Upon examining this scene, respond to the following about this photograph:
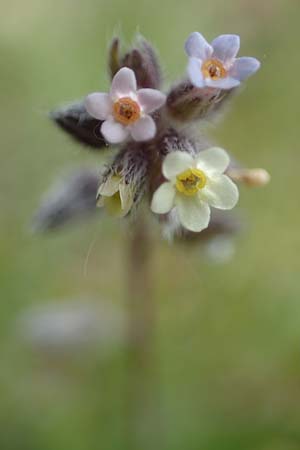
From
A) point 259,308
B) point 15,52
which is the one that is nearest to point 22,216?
point 15,52

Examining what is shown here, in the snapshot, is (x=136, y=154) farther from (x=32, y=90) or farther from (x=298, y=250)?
(x=32, y=90)

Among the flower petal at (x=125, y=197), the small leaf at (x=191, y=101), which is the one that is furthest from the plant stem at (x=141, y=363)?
the flower petal at (x=125, y=197)

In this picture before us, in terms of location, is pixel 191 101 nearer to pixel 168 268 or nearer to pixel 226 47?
pixel 226 47

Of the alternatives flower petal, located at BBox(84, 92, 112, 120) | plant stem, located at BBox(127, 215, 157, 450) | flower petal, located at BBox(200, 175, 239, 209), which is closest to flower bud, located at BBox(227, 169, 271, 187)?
flower petal, located at BBox(200, 175, 239, 209)

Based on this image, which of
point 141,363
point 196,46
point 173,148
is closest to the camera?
point 196,46

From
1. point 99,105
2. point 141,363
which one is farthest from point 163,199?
point 141,363

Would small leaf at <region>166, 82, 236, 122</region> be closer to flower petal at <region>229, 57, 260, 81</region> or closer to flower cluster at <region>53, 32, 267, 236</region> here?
flower cluster at <region>53, 32, 267, 236</region>

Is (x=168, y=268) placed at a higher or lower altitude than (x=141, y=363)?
higher
